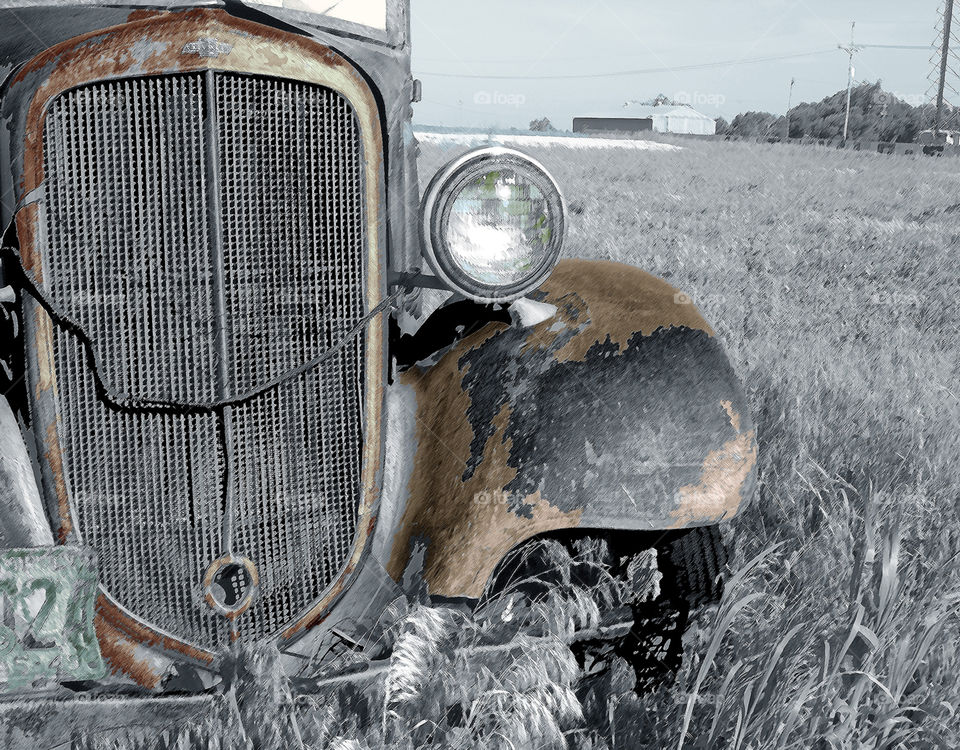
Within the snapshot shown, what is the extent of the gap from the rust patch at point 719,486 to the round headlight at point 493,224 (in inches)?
24.5

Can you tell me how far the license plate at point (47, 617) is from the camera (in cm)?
165

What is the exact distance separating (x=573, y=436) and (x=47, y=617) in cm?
119

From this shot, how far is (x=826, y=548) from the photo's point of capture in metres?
2.53

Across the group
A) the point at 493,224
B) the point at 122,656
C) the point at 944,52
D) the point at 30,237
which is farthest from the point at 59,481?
the point at 944,52

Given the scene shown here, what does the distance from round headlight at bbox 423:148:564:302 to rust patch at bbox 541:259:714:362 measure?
210mm

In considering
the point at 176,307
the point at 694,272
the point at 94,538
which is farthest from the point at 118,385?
the point at 694,272

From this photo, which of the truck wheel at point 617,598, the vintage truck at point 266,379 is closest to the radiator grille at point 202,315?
the vintage truck at point 266,379

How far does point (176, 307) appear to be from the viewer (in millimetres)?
1805

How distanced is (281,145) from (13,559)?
1.01m

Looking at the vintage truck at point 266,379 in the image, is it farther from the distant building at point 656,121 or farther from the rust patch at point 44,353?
the distant building at point 656,121

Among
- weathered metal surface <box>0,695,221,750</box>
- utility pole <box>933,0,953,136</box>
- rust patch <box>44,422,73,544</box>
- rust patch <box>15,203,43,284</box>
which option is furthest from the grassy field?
utility pole <box>933,0,953,136</box>

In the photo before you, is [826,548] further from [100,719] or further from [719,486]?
[100,719]

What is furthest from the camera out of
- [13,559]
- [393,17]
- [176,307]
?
[393,17]

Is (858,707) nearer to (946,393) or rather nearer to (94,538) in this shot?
(94,538)
